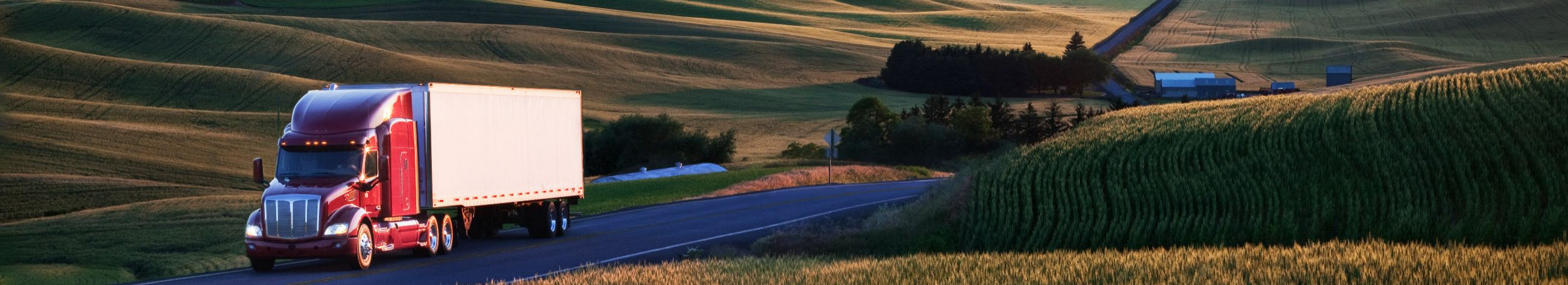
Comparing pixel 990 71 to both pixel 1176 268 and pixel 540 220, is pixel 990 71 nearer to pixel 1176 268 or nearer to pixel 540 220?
pixel 540 220

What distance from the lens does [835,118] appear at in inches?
3127

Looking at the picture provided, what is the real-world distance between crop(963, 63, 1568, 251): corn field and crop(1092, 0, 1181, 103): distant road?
68859 mm

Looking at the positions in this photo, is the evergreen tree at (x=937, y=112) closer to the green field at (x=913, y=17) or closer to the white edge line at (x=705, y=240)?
the white edge line at (x=705, y=240)

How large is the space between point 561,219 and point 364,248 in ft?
20.7

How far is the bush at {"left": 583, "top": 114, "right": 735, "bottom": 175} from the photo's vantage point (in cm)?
6094

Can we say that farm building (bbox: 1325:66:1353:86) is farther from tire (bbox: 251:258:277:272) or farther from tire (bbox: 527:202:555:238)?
tire (bbox: 251:258:277:272)

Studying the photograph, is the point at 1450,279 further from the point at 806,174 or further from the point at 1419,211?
the point at 806,174

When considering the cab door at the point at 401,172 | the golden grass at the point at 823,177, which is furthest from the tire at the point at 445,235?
the golden grass at the point at 823,177

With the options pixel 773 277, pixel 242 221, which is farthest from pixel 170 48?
pixel 773 277

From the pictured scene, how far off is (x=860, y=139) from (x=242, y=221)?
3949 cm

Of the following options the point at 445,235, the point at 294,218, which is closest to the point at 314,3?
the point at 445,235

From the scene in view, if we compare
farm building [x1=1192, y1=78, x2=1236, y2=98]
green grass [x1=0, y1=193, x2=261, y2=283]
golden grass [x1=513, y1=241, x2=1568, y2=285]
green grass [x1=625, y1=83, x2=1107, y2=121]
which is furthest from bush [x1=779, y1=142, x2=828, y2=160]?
golden grass [x1=513, y1=241, x2=1568, y2=285]

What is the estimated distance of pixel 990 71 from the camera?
102 metres

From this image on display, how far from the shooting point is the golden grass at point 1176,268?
9250mm
